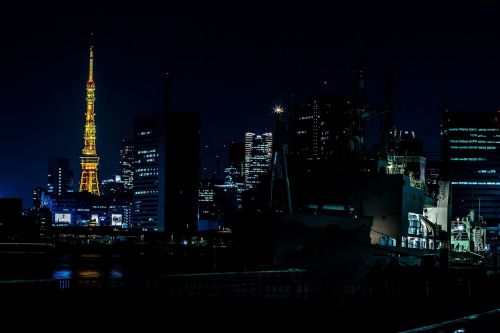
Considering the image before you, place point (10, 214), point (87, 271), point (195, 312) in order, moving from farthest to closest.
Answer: point (10, 214) < point (87, 271) < point (195, 312)

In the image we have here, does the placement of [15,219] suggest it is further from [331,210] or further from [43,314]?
[43,314]

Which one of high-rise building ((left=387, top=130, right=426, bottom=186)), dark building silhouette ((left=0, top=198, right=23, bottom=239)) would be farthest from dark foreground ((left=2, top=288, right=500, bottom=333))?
dark building silhouette ((left=0, top=198, right=23, bottom=239))

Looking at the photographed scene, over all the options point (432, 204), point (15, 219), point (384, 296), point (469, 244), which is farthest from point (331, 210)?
point (15, 219)

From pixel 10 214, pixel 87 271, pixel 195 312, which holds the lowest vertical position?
pixel 87 271

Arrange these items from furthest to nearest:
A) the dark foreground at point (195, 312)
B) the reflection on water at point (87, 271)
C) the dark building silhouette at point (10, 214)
→ the dark building silhouette at point (10, 214) → the reflection on water at point (87, 271) → the dark foreground at point (195, 312)

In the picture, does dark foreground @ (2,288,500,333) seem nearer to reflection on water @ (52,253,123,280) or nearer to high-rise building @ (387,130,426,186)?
reflection on water @ (52,253,123,280)

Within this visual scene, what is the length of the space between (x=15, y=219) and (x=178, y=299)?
123m

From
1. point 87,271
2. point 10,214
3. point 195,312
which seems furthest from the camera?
point 10,214

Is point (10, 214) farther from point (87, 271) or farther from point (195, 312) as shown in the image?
point (195, 312)

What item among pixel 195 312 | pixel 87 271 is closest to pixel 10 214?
pixel 87 271

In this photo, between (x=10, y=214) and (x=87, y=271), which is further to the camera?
(x=10, y=214)

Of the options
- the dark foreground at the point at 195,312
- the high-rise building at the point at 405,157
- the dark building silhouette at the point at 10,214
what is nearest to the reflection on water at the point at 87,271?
the dark foreground at the point at 195,312

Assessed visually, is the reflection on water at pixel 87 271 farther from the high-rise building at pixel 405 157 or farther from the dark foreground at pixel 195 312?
the high-rise building at pixel 405 157

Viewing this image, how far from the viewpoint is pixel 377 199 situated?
50.9m
